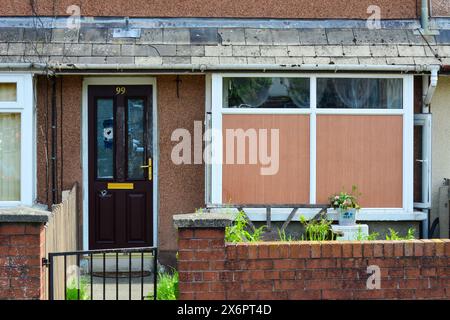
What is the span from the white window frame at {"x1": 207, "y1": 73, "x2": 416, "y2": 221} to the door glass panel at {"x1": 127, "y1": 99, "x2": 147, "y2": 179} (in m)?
1.07

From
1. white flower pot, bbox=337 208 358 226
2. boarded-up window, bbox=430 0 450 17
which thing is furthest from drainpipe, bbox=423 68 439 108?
white flower pot, bbox=337 208 358 226

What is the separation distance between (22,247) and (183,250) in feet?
4.28

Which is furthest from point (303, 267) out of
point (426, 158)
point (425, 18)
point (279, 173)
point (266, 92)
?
point (425, 18)

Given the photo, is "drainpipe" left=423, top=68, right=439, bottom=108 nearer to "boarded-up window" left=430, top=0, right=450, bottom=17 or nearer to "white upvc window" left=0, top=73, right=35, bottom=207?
"boarded-up window" left=430, top=0, right=450, bottom=17

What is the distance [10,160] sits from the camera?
1052 cm

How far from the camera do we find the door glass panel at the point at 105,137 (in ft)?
36.0

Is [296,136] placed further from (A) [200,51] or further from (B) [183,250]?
(B) [183,250]

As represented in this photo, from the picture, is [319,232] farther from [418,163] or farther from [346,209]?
[418,163]

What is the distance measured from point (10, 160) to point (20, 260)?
157 inches

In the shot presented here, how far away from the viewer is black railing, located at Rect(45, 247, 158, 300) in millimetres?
7004

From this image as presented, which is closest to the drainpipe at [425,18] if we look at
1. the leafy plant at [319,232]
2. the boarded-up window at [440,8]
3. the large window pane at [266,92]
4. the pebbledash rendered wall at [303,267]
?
the boarded-up window at [440,8]

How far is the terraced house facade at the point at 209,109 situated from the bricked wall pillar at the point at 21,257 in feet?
12.2

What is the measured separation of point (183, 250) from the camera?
6.71m

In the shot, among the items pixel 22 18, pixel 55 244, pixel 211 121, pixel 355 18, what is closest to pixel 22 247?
pixel 55 244
